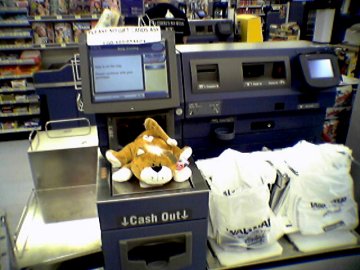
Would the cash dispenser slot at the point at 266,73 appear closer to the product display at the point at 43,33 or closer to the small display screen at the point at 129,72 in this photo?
the small display screen at the point at 129,72

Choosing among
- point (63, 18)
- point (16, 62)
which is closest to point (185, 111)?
point (63, 18)

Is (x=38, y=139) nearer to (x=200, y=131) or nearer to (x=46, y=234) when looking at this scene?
(x=46, y=234)

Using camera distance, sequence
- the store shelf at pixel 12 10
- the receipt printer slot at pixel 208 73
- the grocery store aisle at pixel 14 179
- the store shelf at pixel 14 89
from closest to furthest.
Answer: the receipt printer slot at pixel 208 73
the grocery store aisle at pixel 14 179
the store shelf at pixel 12 10
the store shelf at pixel 14 89

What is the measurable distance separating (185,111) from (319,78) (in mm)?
585

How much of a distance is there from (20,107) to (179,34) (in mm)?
2607

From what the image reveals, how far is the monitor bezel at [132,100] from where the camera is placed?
1.04 m

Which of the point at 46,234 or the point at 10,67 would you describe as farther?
the point at 10,67

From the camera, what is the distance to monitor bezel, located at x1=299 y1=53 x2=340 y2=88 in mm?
1312

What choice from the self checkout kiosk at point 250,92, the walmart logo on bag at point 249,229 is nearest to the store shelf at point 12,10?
the self checkout kiosk at point 250,92

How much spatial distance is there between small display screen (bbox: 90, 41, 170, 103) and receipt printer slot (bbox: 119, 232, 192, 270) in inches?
18.5

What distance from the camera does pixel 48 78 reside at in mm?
3158

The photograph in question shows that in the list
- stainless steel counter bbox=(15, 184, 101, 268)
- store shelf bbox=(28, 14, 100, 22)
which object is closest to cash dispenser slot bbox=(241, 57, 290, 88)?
stainless steel counter bbox=(15, 184, 101, 268)

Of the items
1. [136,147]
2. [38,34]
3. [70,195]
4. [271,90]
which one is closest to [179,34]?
[271,90]

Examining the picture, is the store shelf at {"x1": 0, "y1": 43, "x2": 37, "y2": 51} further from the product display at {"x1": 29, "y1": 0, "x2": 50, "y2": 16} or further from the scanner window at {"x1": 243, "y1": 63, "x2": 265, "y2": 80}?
the scanner window at {"x1": 243, "y1": 63, "x2": 265, "y2": 80}
